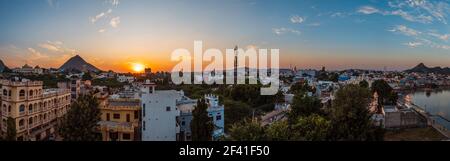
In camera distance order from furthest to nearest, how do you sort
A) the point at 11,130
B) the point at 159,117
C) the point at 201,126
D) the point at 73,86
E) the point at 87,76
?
the point at 87,76, the point at 73,86, the point at 159,117, the point at 201,126, the point at 11,130

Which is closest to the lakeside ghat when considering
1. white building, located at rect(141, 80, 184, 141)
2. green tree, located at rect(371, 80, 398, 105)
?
green tree, located at rect(371, 80, 398, 105)

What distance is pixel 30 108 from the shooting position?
496cm

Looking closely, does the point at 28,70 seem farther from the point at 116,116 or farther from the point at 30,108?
the point at 116,116

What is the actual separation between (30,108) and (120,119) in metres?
1.47

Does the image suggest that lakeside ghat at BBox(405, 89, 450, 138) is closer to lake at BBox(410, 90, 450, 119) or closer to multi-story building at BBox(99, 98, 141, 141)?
lake at BBox(410, 90, 450, 119)

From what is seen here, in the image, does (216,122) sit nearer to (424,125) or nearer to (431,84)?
(424,125)

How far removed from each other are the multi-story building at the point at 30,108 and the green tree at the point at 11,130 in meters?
0.11

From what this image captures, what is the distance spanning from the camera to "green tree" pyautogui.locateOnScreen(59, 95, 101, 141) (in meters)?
3.86

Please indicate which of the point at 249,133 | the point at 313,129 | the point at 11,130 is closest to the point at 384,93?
the point at 313,129

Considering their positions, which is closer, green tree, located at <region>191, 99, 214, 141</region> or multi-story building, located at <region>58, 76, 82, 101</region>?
green tree, located at <region>191, 99, 214, 141</region>

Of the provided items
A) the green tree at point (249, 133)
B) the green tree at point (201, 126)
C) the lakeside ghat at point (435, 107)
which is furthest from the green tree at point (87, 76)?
the lakeside ghat at point (435, 107)

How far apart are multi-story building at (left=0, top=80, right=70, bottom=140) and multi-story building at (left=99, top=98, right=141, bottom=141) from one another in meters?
1.12
